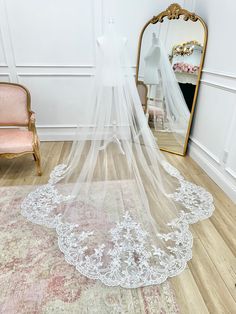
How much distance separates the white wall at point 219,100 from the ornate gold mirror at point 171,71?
0.47ft

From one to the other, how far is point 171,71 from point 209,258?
231cm

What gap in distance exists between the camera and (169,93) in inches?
120

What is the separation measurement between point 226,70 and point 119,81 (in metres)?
1.14

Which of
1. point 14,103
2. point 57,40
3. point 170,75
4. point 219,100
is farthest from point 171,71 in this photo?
point 14,103

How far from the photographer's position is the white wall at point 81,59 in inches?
93.4

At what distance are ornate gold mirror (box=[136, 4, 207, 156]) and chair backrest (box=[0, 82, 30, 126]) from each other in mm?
1584

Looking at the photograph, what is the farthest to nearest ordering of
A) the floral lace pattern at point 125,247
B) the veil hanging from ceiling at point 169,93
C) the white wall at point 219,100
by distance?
1. the veil hanging from ceiling at point 169,93
2. the white wall at point 219,100
3. the floral lace pattern at point 125,247

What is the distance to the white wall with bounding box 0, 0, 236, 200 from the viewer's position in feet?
7.79

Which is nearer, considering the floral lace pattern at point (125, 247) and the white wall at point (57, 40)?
the floral lace pattern at point (125, 247)

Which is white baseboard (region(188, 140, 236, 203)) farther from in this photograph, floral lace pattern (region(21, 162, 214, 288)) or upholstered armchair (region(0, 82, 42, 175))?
upholstered armchair (region(0, 82, 42, 175))

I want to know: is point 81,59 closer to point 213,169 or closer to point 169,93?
point 169,93

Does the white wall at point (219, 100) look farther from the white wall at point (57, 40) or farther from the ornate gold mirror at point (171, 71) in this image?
the white wall at point (57, 40)

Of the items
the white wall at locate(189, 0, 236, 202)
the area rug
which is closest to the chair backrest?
the area rug

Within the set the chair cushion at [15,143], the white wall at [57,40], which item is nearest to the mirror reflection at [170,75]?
the white wall at [57,40]
